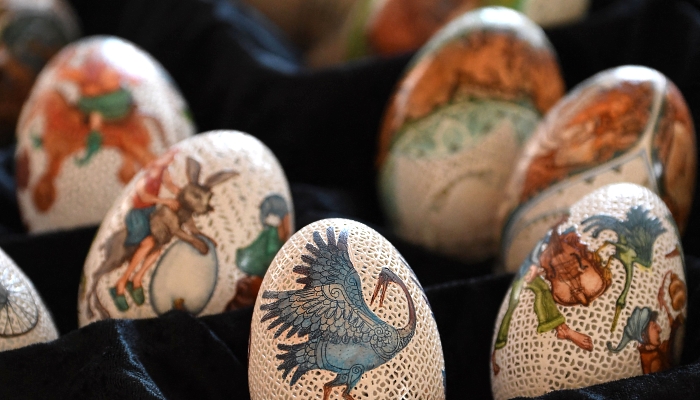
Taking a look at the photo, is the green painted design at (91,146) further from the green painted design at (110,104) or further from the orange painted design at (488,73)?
the orange painted design at (488,73)

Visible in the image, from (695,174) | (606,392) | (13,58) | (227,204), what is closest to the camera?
(606,392)

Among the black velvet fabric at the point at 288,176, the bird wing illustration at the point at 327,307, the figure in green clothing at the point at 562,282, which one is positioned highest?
the bird wing illustration at the point at 327,307

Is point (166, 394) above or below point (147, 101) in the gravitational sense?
below

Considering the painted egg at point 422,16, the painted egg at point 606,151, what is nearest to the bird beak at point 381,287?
the painted egg at point 606,151

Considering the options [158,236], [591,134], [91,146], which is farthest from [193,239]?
[591,134]

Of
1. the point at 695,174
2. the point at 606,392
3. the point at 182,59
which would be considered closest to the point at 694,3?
the point at 695,174

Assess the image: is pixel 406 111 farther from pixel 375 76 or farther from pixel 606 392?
pixel 606 392
